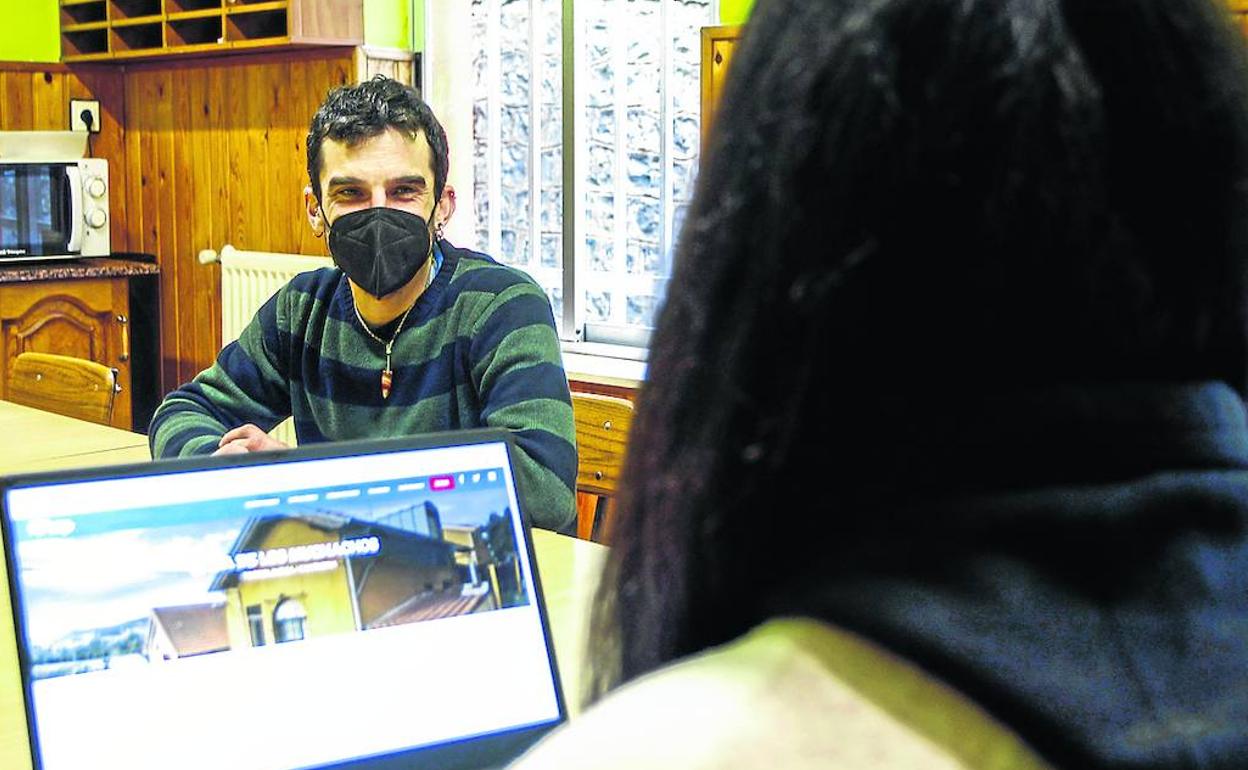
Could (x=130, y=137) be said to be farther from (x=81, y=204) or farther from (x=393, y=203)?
(x=393, y=203)

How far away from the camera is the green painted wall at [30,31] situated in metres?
5.50

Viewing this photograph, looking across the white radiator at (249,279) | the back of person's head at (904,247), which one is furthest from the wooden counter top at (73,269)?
the back of person's head at (904,247)

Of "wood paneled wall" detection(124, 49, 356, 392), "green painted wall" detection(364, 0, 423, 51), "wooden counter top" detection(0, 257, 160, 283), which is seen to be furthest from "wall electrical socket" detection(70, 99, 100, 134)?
"green painted wall" detection(364, 0, 423, 51)

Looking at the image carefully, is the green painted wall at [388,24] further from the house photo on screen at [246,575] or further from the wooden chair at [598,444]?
the house photo on screen at [246,575]

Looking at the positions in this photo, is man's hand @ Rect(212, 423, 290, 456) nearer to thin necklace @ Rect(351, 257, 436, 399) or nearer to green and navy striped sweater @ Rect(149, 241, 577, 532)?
green and navy striped sweater @ Rect(149, 241, 577, 532)

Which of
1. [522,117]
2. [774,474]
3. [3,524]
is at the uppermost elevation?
[522,117]

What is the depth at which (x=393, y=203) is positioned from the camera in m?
2.26

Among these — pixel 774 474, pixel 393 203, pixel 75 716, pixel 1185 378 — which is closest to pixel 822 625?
pixel 774 474

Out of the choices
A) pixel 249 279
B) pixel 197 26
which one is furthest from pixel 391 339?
pixel 197 26

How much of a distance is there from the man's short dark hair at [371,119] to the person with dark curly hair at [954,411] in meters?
1.80

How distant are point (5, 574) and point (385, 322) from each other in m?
0.79

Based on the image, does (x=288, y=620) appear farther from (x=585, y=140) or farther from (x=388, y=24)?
(x=388, y=24)

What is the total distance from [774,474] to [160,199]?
543 cm

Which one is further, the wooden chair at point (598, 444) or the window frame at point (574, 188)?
the window frame at point (574, 188)
